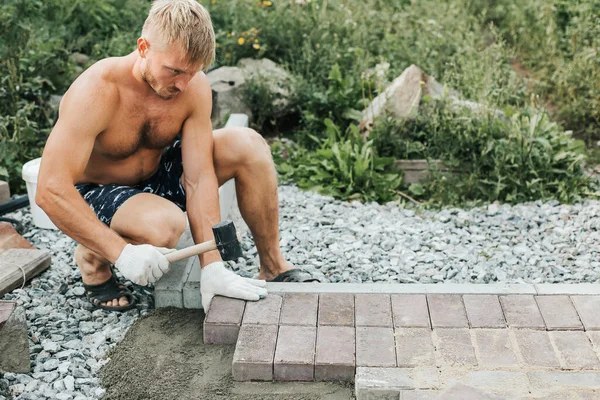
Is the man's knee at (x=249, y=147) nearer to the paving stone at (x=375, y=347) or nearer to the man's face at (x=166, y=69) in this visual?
the man's face at (x=166, y=69)

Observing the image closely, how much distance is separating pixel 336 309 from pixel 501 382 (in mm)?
809

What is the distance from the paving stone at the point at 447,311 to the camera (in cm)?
299

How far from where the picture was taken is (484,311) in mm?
3062

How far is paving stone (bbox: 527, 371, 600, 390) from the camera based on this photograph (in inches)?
101

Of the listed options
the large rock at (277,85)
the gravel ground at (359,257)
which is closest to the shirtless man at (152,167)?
the gravel ground at (359,257)

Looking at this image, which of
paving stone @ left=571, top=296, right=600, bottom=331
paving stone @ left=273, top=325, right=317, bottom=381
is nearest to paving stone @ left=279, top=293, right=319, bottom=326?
paving stone @ left=273, top=325, right=317, bottom=381

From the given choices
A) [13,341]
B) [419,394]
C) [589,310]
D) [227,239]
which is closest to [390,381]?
[419,394]

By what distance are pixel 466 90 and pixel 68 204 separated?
3.91 meters

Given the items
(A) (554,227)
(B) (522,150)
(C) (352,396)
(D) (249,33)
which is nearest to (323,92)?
(D) (249,33)

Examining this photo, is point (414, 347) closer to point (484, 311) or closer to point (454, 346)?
point (454, 346)

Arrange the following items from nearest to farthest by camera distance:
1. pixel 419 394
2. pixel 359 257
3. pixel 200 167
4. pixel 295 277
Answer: pixel 419 394 < pixel 200 167 < pixel 295 277 < pixel 359 257

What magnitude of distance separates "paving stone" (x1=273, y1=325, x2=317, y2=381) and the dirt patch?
4cm

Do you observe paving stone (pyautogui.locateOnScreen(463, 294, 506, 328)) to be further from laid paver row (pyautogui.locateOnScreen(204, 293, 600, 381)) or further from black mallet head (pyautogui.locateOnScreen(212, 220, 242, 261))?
black mallet head (pyautogui.locateOnScreen(212, 220, 242, 261))

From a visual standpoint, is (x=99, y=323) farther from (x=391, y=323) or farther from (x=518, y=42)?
(x=518, y=42)
